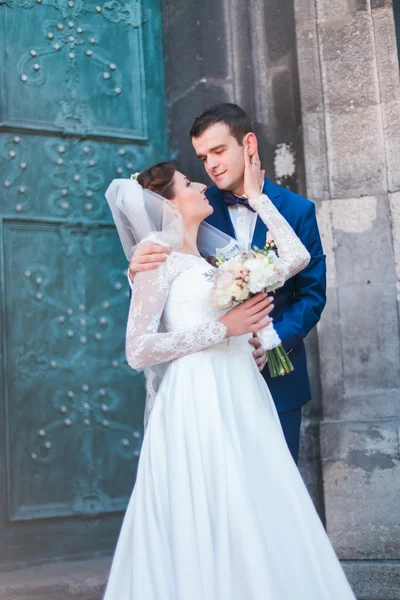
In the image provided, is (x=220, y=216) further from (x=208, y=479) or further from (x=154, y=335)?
(x=208, y=479)

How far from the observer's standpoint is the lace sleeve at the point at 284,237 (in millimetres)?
3459

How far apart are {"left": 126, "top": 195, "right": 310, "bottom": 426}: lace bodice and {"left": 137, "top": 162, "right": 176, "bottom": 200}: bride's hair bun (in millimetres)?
299

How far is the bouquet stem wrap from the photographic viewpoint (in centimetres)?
347

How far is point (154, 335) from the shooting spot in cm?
325

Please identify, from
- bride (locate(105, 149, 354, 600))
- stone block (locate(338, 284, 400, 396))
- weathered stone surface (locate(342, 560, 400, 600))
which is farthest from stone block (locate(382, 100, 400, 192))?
weathered stone surface (locate(342, 560, 400, 600))

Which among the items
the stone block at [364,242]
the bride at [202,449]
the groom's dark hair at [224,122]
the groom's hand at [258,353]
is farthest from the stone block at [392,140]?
the groom's hand at [258,353]

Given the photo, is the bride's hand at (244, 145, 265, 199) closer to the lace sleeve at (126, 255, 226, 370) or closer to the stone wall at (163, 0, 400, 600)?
the lace sleeve at (126, 255, 226, 370)

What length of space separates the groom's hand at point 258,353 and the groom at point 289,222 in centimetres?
3

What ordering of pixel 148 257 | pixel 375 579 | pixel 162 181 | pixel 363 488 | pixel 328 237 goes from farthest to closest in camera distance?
pixel 328 237 < pixel 363 488 < pixel 375 579 < pixel 162 181 < pixel 148 257

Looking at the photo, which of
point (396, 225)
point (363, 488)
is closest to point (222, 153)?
point (396, 225)

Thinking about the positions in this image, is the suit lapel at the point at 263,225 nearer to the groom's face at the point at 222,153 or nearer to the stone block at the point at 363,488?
the groom's face at the point at 222,153

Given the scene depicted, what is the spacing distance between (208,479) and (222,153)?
4.83ft

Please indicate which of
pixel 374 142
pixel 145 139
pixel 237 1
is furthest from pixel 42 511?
pixel 237 1

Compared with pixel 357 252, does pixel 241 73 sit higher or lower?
higher
